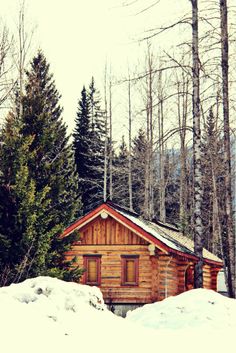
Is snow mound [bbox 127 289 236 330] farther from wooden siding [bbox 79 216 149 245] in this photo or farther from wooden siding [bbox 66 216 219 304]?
wooden siding [bbox 79 216 149 245]

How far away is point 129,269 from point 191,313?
12384 millimetres

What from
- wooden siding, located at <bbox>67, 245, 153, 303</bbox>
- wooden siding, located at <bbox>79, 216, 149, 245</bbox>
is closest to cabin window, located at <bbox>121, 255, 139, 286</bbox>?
wooden siding, located at <bbox>67, 245, 153, 303</bbox>

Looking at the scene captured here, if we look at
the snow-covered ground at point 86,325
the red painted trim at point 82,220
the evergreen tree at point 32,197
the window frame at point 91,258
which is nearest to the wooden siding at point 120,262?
the window frame at point 91,258

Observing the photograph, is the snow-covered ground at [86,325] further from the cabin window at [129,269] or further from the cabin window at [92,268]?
the cabin window at [92,268]

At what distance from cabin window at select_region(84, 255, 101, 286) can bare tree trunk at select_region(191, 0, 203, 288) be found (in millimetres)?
6394

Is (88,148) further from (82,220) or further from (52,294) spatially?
(52,294)

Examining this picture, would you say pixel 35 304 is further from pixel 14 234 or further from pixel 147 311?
pixel 14 234

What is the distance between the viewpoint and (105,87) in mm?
41438

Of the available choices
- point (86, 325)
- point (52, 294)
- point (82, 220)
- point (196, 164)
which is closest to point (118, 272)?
point (82, 220)

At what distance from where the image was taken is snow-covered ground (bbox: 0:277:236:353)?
619cm

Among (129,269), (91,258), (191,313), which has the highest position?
(91,258)

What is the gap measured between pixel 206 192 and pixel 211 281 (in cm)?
2188

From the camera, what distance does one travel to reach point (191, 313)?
10.2 metres

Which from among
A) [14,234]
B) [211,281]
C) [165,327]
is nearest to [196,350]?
[165,327]
